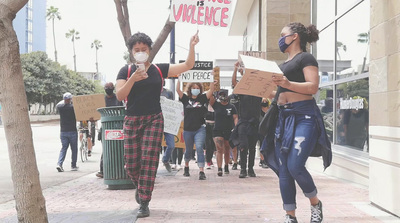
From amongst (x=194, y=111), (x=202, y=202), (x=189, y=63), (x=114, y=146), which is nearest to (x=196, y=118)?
(x=194, y=111)

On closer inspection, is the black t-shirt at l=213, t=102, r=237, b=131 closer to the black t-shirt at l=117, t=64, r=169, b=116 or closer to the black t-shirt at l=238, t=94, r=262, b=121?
the black t-shirt at l=238, t=94, r=262, b=121

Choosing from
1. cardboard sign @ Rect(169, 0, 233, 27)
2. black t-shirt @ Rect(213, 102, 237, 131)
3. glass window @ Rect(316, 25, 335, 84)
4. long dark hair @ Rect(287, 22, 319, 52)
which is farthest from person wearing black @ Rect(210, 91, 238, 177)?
long dark hair @ Rect(287, 22, 319, 52)

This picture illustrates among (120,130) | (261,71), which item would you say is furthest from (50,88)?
(261,71)

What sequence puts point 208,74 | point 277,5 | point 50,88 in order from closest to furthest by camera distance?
point 208,74, point 277,5, point 50,88

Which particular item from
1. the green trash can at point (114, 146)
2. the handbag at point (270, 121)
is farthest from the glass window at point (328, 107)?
the handbag at point (270, 121)

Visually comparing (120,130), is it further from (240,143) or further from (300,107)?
(300,107)

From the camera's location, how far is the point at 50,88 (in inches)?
2437

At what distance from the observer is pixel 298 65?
13.4 ft

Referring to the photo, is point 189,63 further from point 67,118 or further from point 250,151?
point 67,118

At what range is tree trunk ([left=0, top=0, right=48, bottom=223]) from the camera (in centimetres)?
350

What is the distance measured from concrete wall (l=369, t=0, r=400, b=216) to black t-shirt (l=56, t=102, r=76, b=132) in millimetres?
7852

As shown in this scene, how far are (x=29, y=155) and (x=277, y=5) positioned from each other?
10702 millimetres

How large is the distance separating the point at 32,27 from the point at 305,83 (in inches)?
4835

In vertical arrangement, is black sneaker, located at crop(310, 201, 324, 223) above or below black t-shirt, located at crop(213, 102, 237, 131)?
below
